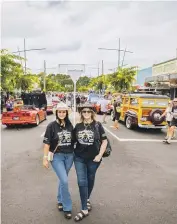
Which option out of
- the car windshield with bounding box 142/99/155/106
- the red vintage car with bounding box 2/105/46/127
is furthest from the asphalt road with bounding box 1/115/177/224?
the red vintage car with bounding box 2/105/46/127

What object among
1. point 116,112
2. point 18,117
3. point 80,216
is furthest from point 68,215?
point 18,117

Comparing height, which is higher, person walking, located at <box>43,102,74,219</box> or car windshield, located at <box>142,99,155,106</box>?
car windshield, located at <box>142,99,155,106</box>

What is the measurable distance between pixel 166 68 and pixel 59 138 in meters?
38.4

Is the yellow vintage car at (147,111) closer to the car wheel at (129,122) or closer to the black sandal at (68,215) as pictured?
the car wheel at (129,122)

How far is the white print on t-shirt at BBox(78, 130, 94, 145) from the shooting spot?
3877mm

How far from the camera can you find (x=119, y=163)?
6.94m

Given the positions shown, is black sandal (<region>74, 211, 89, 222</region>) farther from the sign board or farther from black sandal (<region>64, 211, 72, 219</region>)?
the sign board

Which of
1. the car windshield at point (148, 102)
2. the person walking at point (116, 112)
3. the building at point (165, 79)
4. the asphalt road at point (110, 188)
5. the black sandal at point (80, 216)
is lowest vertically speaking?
the asphalt road at point (110, 188)

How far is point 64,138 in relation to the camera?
3.94 meters

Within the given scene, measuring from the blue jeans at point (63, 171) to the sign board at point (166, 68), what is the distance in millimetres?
33973

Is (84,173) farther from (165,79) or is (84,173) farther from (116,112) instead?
(165,79)

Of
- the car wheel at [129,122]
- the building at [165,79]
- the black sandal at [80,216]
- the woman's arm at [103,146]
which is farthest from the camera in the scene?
the building at [165,79]

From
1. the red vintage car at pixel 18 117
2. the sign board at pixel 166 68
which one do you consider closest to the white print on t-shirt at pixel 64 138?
the red vintage car at pixel 18 117

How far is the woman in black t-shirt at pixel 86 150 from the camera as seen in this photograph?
153 inches
